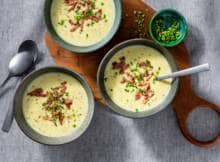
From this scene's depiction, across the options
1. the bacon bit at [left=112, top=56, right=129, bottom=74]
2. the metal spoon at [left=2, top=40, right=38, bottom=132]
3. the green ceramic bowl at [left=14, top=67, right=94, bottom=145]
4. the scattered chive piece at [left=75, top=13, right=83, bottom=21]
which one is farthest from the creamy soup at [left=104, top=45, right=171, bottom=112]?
the metal spoon at [left=2, top=40, right=38, bottom=132]

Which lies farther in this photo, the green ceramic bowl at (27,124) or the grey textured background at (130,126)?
the grey textured background at (130,126)

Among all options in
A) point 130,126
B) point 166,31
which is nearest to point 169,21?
point 166,31

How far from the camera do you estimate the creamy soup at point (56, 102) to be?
1.99 m

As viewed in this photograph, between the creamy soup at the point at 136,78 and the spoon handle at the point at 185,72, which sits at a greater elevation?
the spoon handle at the point at 185,72

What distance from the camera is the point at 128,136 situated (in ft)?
6.86

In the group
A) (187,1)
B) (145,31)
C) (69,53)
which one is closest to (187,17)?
(187,1)

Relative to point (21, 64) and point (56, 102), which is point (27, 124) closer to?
point (56, 102)

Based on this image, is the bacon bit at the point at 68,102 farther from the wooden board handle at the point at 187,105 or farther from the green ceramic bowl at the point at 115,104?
the wooden board handle at the point at 187,105

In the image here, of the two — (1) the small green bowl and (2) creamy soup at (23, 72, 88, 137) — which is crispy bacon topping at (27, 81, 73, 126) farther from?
(1) the small green bowl

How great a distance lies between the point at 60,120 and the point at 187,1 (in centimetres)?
81

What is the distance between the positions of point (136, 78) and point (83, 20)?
36 centimetres

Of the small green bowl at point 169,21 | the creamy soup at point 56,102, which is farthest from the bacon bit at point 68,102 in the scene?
the small green bowl at point 169,21

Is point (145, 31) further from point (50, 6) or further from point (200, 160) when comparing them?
point (200, 160)

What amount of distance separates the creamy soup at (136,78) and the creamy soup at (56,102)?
149mm
